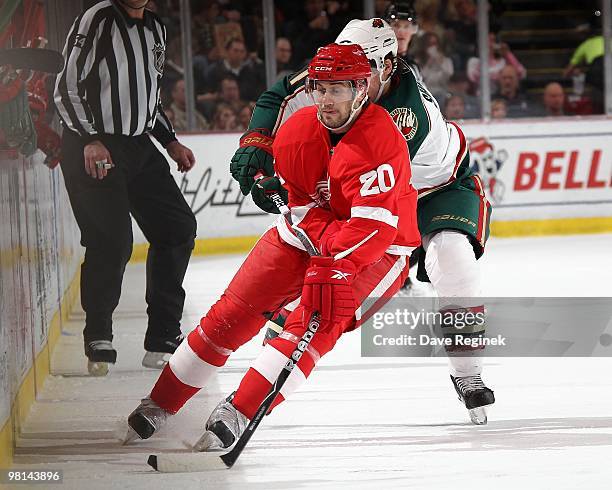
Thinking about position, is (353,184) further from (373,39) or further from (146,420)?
(146,420)

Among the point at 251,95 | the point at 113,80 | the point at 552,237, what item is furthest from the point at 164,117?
the point at 552,237

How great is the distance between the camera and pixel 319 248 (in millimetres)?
2705

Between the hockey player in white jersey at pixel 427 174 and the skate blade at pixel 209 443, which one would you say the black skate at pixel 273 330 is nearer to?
the hockey player in white jersey at pixel 427 174

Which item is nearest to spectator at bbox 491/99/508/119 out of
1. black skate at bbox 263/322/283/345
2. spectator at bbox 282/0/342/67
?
spectator at bbox 282/0/342/67

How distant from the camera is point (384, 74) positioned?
9.88ft

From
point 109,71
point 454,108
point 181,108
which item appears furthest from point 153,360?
point 454,108

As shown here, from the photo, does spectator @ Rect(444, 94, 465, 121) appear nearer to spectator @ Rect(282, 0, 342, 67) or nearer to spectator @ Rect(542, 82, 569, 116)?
spectator @ Rect(542, 82, 569, 116)

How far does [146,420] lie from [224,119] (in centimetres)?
383

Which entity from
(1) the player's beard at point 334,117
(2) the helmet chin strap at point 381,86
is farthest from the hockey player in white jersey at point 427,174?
(1) the player's beard at point 334,117

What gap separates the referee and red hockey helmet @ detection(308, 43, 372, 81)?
778 millimetres

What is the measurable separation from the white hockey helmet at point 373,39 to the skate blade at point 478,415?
916mm

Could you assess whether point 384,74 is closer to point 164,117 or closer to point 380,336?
point 164,117

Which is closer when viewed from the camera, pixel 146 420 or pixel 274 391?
pixel 274 391

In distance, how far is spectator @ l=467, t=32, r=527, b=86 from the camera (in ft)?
24.8
